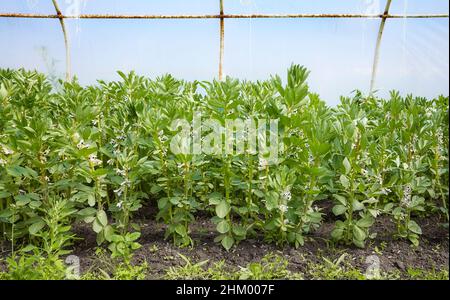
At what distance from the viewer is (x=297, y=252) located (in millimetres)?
2443

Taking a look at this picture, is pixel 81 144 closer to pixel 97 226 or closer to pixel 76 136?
pixel 76 136

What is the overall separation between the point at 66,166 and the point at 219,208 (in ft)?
2.60

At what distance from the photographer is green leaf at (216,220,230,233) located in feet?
8.08

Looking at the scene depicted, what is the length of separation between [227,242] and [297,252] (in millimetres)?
337

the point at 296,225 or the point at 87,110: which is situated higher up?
the point at 87,110

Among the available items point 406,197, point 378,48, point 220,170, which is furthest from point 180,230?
point 378,48

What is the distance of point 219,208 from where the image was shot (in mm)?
2439

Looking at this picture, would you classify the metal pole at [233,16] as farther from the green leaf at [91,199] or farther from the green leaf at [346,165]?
the green leaf at [91,199]

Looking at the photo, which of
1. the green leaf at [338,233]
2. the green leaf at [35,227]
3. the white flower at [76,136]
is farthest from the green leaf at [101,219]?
the green leaf at [338,233]

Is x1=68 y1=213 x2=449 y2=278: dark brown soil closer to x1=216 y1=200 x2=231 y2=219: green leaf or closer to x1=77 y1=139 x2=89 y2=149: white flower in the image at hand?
x1=216 y1=200 x2=231 y2=219: green leaf

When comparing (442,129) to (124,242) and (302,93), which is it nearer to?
(302,93)

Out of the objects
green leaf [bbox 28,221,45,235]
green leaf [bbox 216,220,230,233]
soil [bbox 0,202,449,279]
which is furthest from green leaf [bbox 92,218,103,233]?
green leaf [bbox 216,220,230,233]
